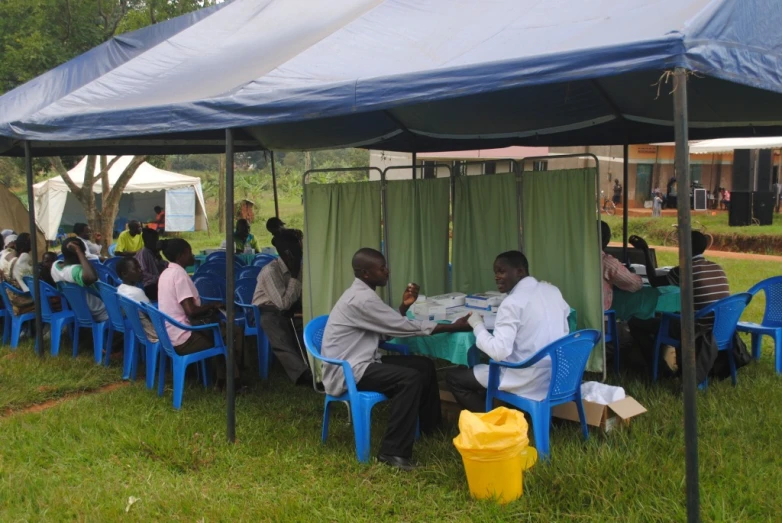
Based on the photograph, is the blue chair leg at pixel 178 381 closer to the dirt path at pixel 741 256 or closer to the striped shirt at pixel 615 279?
the striped shirt at pixel 615 279

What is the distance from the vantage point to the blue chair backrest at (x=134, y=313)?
559 centimetres

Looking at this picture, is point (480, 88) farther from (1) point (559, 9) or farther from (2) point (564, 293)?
(2) point (564, 293)

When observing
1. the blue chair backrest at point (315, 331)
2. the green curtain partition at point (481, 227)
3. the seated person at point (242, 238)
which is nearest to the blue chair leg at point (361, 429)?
the blue chair backrest at point (315, 331)

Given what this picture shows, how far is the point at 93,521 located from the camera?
3643 millimetres

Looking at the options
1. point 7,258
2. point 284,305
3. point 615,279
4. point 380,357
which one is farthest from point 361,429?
point 7,258

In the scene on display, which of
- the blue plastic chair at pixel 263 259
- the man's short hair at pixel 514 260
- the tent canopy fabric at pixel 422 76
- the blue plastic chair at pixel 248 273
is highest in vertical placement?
the tent canopy fabric at pixel 422 76

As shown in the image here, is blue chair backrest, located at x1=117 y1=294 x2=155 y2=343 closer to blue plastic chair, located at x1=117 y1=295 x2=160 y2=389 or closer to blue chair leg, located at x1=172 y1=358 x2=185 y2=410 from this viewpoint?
blue plastic chair, located at x1=117 y1=295 x2=160 y2=389

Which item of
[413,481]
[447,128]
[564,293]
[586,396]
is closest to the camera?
[413,481]

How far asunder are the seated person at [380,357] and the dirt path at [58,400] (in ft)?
8.89

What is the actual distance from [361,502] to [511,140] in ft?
17.4

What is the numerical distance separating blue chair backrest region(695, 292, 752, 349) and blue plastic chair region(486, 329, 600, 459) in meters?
1.53

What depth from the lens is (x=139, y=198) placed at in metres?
26.7

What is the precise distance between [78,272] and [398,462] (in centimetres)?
412

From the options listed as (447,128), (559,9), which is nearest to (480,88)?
(559,9)
